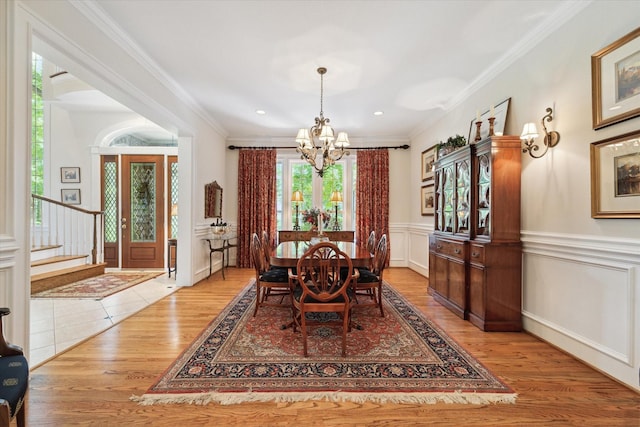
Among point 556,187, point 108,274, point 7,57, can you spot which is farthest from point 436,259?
point 108,274

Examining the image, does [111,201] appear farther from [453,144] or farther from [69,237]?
[453,144]

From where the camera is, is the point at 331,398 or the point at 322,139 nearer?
the point at 331,398

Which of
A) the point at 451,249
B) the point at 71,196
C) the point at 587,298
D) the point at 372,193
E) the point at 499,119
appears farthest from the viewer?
the point at 372,193

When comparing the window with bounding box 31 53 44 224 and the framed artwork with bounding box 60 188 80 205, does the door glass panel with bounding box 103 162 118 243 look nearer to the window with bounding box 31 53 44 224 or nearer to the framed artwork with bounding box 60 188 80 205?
the framed artwork with bounding box 60 188 80 205

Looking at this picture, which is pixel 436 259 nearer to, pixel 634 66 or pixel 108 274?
pixel 634 66

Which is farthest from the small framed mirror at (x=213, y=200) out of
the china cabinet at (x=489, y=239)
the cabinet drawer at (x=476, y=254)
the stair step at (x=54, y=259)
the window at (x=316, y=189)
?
the cabinet drawer at (x=476, y=254)

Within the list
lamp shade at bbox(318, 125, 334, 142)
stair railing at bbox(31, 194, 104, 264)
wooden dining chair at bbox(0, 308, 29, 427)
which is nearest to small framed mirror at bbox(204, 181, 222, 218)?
stair railing at bbox(31, 194, 104, 264)

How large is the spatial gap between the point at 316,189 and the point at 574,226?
4.38m

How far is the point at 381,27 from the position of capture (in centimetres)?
252

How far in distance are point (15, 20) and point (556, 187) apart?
4.10 m

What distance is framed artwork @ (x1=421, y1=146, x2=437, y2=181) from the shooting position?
16.0ft

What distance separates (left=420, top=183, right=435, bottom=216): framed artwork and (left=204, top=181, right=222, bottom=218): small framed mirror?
12.8 feet

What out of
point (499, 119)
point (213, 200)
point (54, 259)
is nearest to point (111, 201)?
point (54, 259)

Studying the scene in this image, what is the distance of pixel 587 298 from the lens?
7.02 ft
